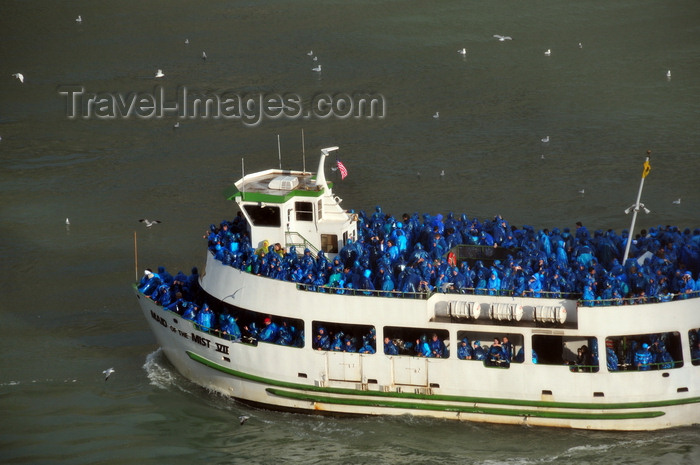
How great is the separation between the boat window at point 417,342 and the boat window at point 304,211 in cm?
354

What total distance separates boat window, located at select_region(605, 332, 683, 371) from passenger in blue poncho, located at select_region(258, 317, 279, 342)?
719 cm

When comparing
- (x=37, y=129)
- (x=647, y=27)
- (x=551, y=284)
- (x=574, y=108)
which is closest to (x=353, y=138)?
(x=574, y=108)

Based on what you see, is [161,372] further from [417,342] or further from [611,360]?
[611,360]

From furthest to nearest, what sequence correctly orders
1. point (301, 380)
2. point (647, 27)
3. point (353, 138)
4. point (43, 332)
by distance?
point (647, 27), point (353, 138), point (43, 332), point (301, 380)

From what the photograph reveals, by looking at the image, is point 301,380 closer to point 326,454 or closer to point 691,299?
point 326,454

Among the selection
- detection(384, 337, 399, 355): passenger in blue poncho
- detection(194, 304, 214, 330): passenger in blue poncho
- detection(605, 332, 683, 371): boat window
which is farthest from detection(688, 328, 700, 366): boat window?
detection(194, 304, 214, 330): passenger in blue poncho

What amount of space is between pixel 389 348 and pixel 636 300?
17.5ft

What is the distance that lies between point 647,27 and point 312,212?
29.4m

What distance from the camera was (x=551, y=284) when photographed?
87.7 feet

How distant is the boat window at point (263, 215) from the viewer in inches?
1152

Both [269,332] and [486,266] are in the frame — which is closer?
[269,332]

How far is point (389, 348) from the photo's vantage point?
27.2 meters

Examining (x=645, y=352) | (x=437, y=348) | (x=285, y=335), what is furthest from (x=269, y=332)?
(x=645, y=352)

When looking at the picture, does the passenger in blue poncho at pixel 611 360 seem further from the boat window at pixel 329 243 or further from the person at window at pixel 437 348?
the boat window at pixel 329 243
